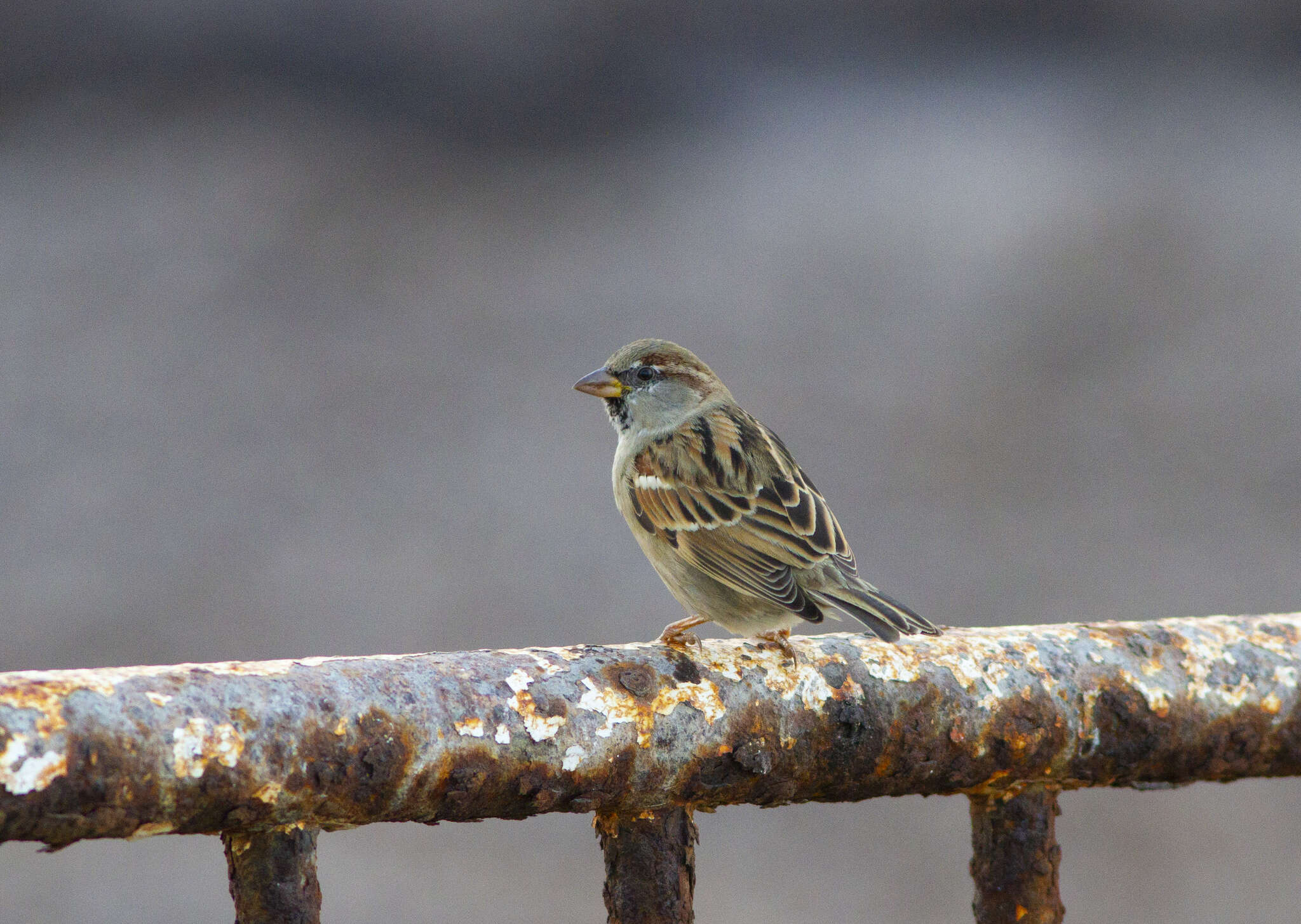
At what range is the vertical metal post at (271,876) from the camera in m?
0.73

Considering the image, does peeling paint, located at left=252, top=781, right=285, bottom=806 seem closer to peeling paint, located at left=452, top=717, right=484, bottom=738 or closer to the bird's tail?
peeling paint, located at left=452, top=717, right=484, bottom=738

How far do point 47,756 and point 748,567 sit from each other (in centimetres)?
134

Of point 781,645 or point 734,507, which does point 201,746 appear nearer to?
point 781,645

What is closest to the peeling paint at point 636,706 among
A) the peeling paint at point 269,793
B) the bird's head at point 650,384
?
the peeling paint at point 269,793

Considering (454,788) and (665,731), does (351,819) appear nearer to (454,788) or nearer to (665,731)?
(454,788)

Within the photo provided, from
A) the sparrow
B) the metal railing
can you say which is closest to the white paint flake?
the metal railing

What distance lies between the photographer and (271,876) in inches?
28.7

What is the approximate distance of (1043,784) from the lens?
1095mm

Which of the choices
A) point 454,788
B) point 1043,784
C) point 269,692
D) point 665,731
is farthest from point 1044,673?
point 269,692

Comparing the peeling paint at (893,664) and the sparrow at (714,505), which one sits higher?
the sparrow at (714,505)

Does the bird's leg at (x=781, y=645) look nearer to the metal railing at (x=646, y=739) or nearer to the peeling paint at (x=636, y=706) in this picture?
the metal railing at (x=646, y=739)

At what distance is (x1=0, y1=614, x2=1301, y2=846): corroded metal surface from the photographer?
25.1 inches

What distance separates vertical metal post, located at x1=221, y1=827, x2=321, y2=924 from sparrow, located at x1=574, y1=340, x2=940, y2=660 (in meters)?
1.00

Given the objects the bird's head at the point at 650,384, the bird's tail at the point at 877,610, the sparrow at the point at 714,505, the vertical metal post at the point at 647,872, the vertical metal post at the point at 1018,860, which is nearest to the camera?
the vertical metal post at the point at 647,872
